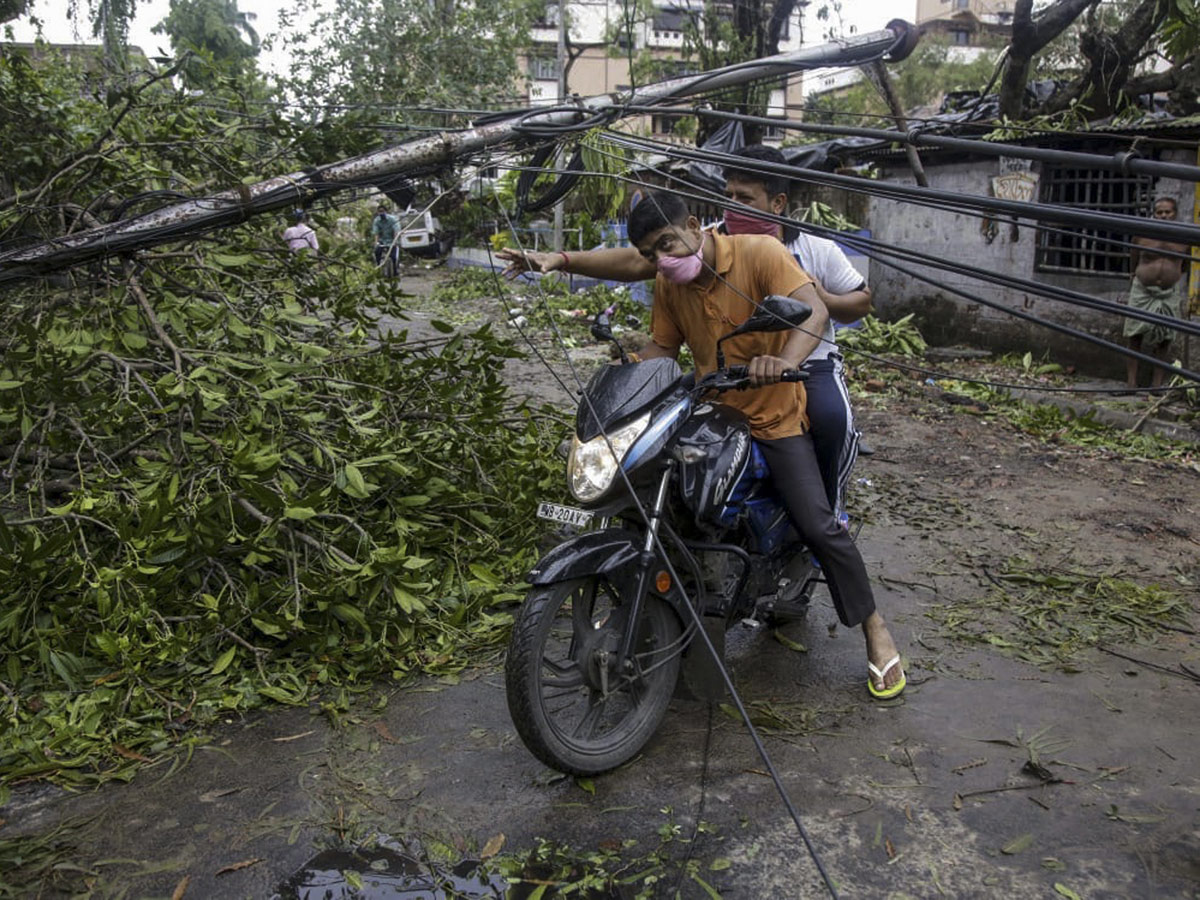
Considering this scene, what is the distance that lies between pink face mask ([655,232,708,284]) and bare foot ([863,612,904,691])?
1486 mm

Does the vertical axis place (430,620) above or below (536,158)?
below

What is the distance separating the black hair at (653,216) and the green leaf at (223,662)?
2.17 meters

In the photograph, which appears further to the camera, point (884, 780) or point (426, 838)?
point (884, 780)

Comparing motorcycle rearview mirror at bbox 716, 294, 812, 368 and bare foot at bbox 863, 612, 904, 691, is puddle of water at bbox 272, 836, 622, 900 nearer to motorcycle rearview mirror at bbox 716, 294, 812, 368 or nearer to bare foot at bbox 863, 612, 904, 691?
bare foot at bbox 863, 612, 904, 691

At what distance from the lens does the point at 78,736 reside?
3.52 m

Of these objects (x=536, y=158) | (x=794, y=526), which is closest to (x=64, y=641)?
(x=794, y=526)

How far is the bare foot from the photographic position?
3947 mm

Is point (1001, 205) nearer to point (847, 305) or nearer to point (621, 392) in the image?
point (621, 392)

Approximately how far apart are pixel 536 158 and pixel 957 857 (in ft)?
12.7

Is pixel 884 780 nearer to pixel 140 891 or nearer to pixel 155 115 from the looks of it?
pixel 140 891

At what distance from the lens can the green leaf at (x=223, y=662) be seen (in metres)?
3.86

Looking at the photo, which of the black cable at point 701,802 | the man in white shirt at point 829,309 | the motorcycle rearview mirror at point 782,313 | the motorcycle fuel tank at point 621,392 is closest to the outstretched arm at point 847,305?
the man in white shirt at point 829,309

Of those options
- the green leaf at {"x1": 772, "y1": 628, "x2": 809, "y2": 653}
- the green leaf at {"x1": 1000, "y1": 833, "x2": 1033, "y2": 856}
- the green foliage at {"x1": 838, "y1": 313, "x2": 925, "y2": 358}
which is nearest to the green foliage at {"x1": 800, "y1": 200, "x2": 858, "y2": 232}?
the green foliage at {"x1": 838, "y1": 313, "x2": 925, "y2": 358}

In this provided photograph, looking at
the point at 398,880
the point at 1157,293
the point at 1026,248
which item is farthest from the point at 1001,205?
the point at 1026,248
